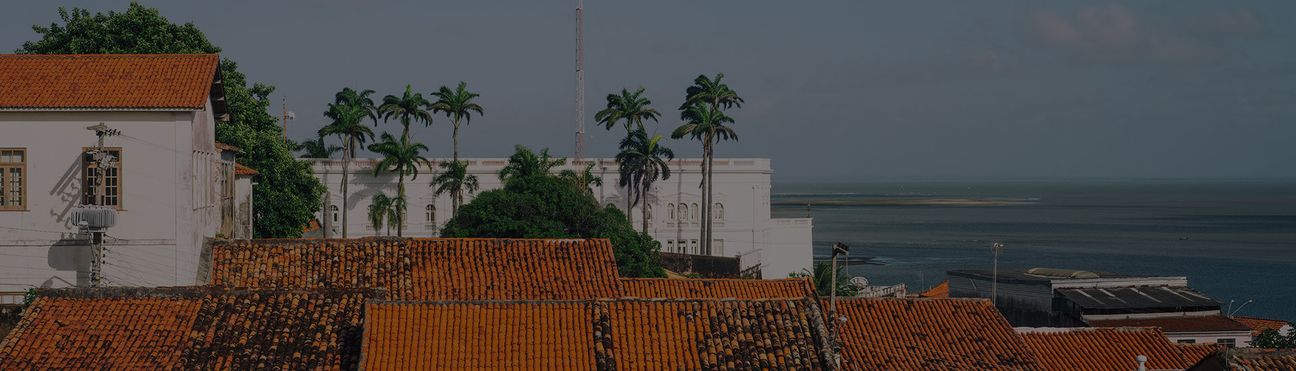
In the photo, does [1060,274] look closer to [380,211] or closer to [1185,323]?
[1185,323]

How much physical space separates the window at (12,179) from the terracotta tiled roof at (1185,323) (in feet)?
117

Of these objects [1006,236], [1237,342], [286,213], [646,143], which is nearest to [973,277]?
[1237,342]

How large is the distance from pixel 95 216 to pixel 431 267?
270 inches

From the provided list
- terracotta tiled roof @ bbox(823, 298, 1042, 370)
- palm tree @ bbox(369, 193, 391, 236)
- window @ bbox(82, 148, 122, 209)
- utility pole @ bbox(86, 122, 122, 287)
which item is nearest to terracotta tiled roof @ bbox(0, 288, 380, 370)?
utility pole @ bbox(86, 122, 122, 287)

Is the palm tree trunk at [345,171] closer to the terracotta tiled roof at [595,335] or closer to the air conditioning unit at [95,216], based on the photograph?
the air conditioning unit at [95,216]

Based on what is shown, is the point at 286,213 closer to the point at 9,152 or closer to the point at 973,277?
the point at 9,152

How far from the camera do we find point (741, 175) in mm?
87688

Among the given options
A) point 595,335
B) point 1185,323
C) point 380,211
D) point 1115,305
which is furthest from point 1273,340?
point 380,211

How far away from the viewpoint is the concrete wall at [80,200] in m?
30.2

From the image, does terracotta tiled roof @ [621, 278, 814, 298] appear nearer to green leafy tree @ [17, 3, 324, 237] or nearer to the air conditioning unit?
the air conditioning unit

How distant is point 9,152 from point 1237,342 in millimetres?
38558

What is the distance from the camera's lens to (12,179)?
99.1 ft

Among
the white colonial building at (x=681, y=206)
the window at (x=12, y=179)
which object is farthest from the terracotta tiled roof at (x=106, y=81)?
the white colonial building at (x=681, y=206)

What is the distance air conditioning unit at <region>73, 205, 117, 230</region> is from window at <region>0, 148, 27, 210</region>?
6.48 feet
